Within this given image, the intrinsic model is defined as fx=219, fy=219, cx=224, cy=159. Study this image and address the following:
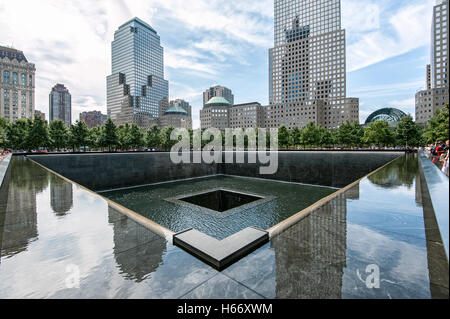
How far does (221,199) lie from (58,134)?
105ft

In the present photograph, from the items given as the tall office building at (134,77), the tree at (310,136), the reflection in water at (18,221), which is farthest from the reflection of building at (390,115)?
the tall office building at (134,77)

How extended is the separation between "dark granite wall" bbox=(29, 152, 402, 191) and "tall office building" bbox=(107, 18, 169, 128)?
118 m

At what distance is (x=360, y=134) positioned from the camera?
44000 mm

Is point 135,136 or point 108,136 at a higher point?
point 135,136

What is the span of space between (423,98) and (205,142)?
8762cm

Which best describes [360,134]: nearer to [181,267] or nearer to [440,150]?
[440,150]

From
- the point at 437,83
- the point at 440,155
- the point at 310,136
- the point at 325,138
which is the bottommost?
the point at 440,155

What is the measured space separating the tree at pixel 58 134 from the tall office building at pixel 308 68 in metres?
83.7

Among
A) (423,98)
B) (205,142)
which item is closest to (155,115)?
(205,142)

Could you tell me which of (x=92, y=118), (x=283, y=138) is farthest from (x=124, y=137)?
(x=92, y=118)

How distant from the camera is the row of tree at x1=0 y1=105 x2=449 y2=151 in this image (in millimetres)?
30208

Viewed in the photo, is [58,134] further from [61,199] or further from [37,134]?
[61,199]

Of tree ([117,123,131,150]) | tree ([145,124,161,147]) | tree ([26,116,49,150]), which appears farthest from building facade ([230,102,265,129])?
tree ([26,116,49,150])

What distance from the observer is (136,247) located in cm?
267
